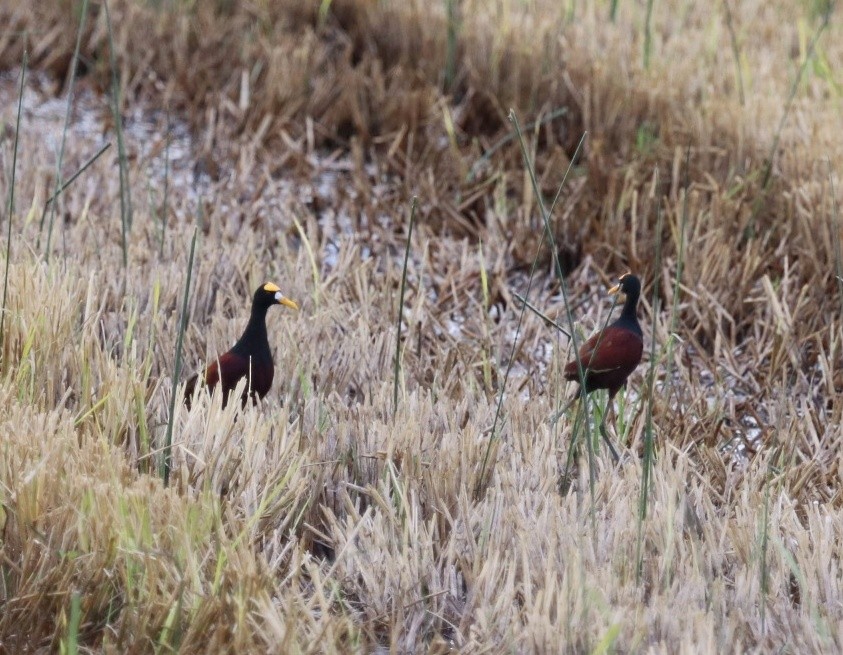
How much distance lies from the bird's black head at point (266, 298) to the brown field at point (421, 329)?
17 centimetres

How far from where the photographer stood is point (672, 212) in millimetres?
3836

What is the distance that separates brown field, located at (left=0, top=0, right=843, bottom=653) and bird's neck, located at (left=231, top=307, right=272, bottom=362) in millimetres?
138

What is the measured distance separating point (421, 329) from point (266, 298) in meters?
0.70

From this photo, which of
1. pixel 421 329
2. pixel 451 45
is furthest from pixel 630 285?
pixel 451 45

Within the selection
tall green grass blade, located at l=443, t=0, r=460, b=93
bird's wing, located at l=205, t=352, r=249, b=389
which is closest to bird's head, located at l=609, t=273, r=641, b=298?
bird's wing, located at l=205, t=352, r=249, b=389

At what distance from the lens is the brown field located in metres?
1.80

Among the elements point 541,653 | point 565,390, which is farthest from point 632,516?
point 565,390

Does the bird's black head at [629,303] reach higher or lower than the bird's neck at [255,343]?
higher

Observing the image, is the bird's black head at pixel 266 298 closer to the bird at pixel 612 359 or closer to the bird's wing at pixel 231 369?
the bird's wing at pixel 231 369

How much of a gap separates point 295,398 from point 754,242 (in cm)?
179

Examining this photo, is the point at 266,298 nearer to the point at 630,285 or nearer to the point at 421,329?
the point at 421,329

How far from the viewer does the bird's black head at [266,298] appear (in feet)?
8.15

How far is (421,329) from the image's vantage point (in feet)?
10.2

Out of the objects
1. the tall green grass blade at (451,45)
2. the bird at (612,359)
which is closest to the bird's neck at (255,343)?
the bird at (612,359)
